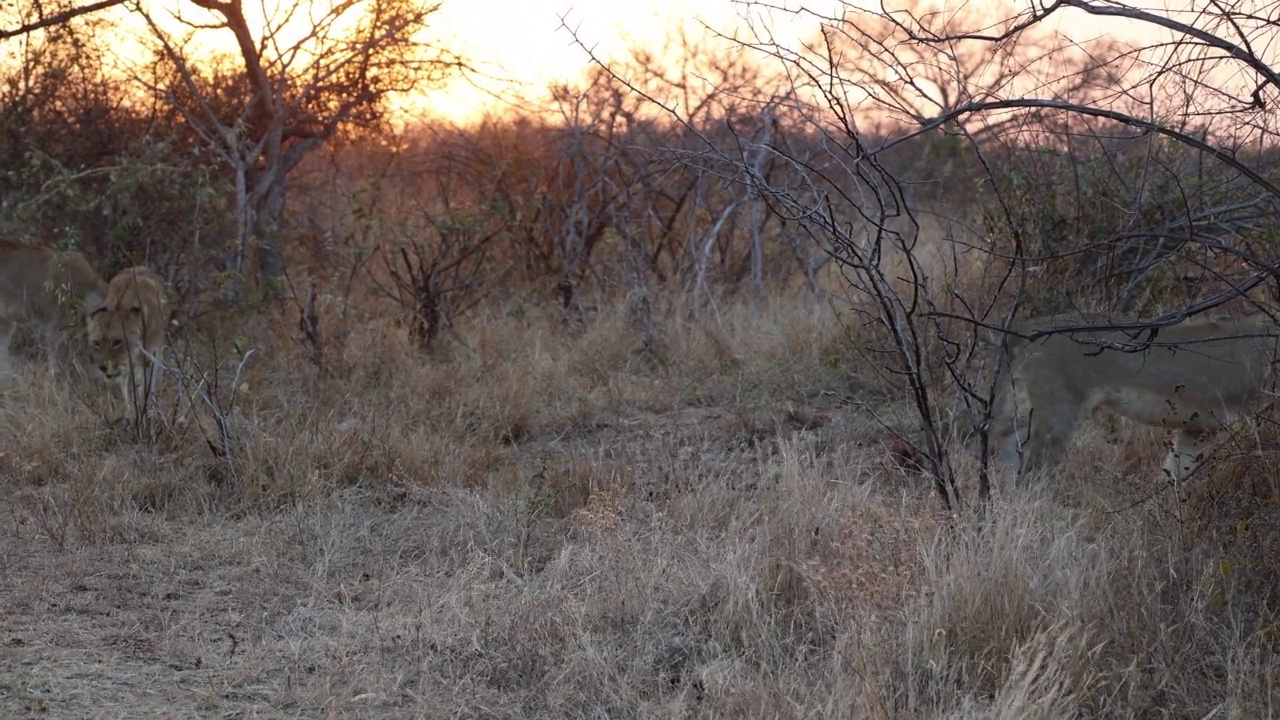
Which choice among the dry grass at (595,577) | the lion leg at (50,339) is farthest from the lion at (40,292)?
the dry grass at (595,577)

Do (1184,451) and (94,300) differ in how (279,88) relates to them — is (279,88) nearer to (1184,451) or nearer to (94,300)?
(94,300)

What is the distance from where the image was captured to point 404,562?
Result: 5453 millimetres

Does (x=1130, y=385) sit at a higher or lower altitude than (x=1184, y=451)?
higher

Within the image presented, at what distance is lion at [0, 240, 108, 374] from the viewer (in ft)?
27.2

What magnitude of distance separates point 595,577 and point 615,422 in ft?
9.71

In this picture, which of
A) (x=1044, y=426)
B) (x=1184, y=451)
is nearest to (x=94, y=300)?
(x=1044, y=426)

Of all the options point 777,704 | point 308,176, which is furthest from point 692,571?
point 308,176

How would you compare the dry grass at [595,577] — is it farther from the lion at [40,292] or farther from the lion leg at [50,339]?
the lion at [40,292]

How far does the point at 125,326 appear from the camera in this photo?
781 cm

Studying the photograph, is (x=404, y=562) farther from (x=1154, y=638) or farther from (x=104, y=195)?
(x=104, y=195)

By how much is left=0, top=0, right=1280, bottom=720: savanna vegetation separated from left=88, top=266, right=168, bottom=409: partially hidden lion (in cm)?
23

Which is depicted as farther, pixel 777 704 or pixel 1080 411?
pixel 1080 411

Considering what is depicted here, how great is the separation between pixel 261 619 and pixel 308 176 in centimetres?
1054

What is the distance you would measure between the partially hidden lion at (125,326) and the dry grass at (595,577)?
38cm
